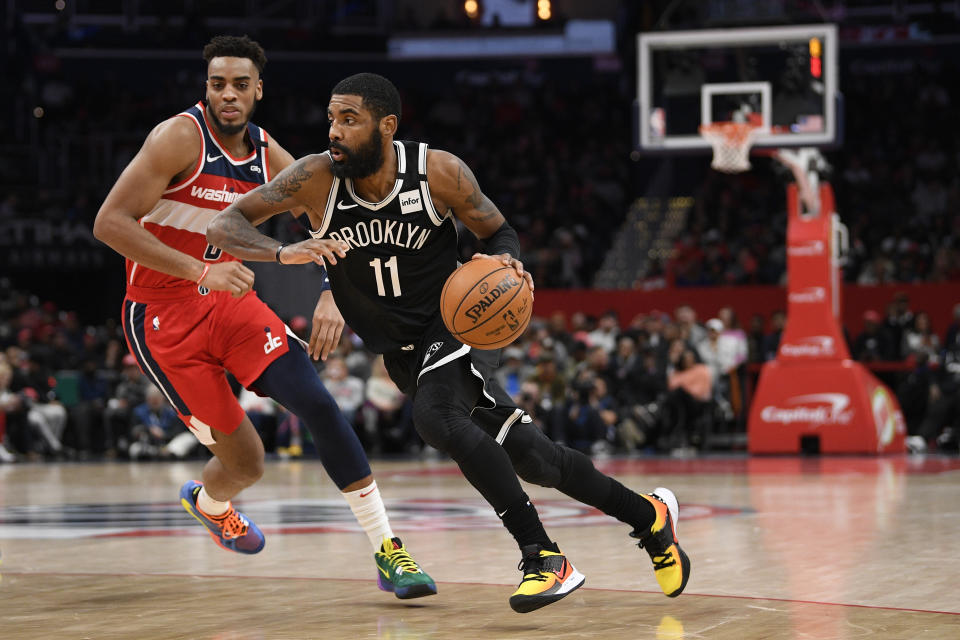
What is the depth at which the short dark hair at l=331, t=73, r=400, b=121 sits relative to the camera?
4883 mm

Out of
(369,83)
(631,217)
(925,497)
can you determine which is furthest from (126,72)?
(369,83)

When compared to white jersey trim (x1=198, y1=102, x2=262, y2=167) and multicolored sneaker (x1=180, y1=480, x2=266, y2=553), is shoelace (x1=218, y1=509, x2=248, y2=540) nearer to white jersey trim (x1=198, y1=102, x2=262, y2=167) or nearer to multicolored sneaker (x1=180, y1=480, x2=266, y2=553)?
multicolored sneaker (x1=180, y1=480, x2=266, y2=553)

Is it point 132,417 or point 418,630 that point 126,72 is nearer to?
point 132,417

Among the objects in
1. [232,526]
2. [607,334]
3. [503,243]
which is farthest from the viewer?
[607,334]

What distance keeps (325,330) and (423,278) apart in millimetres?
438

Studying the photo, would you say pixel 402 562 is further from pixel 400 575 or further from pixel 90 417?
pixel 90 417

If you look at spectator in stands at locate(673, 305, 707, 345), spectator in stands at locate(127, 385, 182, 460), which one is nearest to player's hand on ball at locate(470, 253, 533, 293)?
spectator in stands at locate(673, 305, 707, 345)

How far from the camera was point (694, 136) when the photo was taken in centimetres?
1460

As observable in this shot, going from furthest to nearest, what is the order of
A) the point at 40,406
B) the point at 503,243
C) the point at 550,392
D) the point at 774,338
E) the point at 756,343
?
the point at 756,343 < the point at 774,338 < the point at 40,406 < the point at 550,392 < the point at 503,243

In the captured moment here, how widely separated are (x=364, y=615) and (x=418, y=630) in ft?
1.38

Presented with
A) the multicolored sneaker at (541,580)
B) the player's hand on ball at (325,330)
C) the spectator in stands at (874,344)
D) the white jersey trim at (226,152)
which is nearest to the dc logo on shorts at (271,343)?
the player's hand on ball at (325,330)

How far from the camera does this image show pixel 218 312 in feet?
18.6

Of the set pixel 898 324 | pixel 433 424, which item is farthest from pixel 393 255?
pixel 898 324

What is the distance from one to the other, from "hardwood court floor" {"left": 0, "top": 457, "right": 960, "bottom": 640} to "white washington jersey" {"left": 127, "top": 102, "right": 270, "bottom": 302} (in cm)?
133
